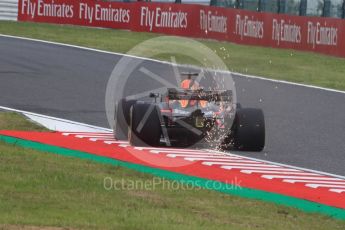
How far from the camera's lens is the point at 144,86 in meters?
22.8

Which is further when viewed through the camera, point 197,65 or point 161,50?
point 161,50

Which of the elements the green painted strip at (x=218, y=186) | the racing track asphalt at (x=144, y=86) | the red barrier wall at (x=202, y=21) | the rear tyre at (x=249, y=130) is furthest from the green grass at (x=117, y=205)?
the red barrier wall at (x=202, y=21)

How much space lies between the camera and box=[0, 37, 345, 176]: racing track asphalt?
14.8m

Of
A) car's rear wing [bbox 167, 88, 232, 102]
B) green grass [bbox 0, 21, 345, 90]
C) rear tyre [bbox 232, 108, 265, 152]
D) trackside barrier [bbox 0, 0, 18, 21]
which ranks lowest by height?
green grass [bbox 0, 21, 345, 90]

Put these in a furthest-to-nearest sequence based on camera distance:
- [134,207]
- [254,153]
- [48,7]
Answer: [48,7], [254,153], [134,207]

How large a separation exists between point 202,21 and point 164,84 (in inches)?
449

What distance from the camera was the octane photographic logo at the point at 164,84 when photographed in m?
13.7

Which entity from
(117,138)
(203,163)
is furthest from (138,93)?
(203,163)

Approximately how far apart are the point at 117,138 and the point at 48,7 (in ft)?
85.1

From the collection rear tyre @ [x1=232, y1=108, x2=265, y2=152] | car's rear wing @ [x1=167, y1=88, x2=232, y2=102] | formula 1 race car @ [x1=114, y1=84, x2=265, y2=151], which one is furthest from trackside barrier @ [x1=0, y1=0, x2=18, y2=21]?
rear tyre @ [x1=232, y1=108, x2=265, y2=152]

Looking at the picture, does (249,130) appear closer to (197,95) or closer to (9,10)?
(197,95)

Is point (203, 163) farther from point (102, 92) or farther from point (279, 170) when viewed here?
point (102, 92)

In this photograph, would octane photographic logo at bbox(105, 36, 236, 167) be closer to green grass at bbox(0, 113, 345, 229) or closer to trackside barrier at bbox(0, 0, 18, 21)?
green grass at bbox(0, 113, 345, 229)

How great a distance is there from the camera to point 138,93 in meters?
21.5
